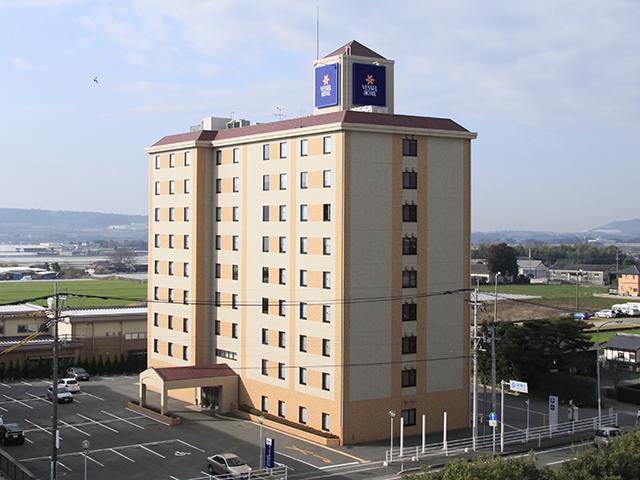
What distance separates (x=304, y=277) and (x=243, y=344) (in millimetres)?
9488

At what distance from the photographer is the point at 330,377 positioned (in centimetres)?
4509

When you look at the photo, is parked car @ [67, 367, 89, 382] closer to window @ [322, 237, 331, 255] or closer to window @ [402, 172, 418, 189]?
window @ [322, 237, 331, 255]

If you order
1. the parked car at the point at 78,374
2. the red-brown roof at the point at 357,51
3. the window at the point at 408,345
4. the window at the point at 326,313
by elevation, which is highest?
the red-brown roof at the point at 357,51

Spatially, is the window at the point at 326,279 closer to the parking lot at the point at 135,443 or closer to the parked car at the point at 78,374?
the parking lot at the point at 135,443

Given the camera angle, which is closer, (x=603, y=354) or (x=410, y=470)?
(x=410, y=470)

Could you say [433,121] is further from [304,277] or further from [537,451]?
[537,451]

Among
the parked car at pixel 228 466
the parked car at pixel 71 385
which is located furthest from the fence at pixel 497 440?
the parked car at pixel 71 385

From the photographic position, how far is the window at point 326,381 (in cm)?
4519

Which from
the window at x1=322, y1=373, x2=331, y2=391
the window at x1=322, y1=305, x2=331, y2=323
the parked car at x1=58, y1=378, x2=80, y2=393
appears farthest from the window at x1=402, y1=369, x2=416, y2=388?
the parked car at x1=58, y1=378, x2=80, y2=393

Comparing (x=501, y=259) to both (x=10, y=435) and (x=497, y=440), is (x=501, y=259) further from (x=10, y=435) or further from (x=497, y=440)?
(x=10, y=435)

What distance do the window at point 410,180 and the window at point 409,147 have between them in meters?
1.38

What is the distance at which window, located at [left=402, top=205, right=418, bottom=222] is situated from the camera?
4697cm

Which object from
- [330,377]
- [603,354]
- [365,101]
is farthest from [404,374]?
[603,354]

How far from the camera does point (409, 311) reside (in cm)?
4691
